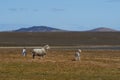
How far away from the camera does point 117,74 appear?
36.1m

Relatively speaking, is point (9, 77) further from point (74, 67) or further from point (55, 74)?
point (74, 67)

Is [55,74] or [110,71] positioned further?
[110,71]

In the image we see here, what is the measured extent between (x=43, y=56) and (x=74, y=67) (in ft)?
44.8

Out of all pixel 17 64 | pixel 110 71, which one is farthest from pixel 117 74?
pixel 17 64

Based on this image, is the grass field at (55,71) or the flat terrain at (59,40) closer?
the grass field at (55,71)

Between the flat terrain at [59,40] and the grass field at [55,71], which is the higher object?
the flat terrain at [59,40]

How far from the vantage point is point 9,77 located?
109 feet

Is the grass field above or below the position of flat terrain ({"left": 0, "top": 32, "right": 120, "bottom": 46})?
below

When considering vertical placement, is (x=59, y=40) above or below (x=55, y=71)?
above

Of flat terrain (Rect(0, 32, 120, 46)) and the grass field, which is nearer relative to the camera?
the grass field

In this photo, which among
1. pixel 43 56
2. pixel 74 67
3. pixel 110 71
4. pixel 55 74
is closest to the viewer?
pixel 55 74

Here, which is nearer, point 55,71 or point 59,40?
point 55,71

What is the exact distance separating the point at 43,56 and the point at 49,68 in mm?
14267

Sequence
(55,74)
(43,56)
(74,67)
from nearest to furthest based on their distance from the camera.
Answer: (55,74)
(74,67)
(43,56)
